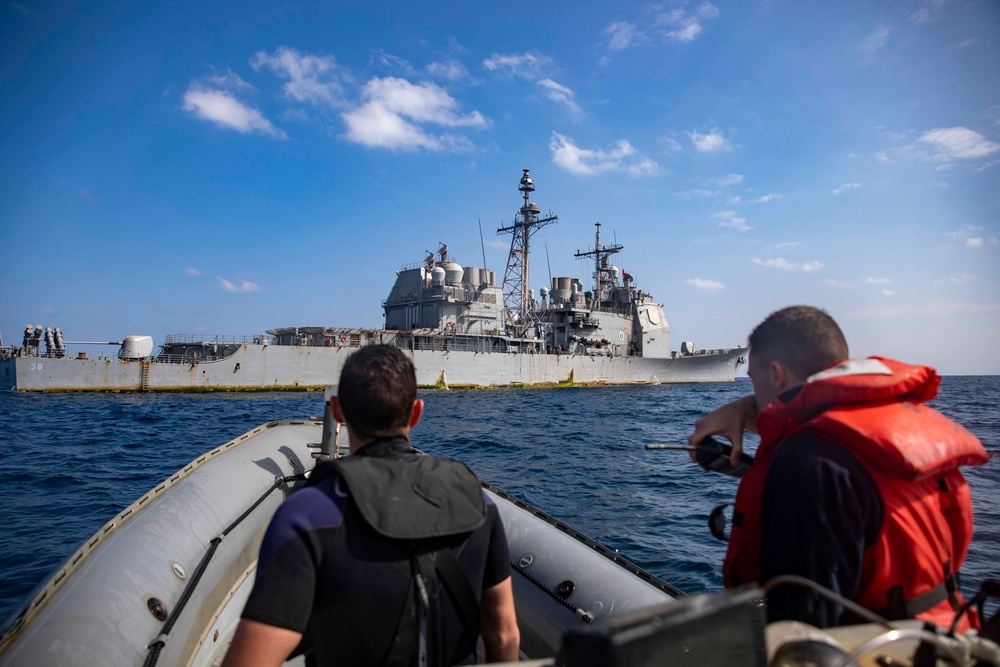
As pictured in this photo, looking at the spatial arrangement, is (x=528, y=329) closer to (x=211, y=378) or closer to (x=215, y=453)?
(x=211, y=378)

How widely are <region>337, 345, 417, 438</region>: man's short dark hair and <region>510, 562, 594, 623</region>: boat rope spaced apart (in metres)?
2.11

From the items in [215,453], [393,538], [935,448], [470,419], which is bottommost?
[470,419]

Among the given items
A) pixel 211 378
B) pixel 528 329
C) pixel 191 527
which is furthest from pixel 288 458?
pixel 528 329

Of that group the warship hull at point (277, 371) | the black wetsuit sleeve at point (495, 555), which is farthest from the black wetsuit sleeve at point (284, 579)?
the warship hull at point (277, 371)

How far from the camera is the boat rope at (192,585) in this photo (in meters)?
2.50

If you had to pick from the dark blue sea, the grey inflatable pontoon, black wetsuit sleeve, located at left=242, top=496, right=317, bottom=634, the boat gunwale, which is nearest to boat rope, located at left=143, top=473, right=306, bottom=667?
the grey inflatable pontoon

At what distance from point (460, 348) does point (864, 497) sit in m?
38.0

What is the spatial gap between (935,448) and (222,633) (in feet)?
12.4

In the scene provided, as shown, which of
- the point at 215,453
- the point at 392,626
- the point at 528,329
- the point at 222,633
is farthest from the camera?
the point at 528,329

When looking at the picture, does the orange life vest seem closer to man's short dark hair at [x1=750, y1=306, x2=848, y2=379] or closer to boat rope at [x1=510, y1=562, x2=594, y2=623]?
man's short dark hair at [x1=750, y1=306, x2=848, y2=379]

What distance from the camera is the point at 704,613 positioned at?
85cm

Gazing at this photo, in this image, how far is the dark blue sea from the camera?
5.80 meters

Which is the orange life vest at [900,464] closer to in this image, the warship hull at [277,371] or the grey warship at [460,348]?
the warship hull at [277,371]

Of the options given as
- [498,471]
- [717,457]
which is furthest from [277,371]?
[717,457]
